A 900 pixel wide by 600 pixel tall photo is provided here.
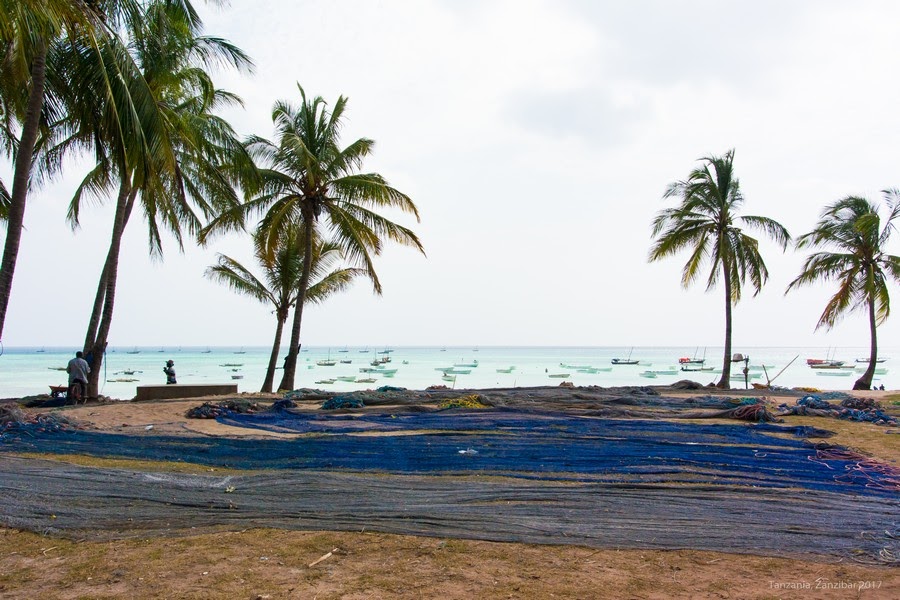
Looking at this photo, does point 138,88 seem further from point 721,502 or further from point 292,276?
point 292,276

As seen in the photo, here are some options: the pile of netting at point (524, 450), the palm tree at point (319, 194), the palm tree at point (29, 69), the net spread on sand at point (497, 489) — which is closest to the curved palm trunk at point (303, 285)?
the palm tree at point (319, 194)

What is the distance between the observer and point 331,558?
3414 millimetres

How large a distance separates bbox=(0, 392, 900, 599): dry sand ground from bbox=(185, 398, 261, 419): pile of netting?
6.44 meters

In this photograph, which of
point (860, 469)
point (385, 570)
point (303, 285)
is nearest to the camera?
point (385, 570)

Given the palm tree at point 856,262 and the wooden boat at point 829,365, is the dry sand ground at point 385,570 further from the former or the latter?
the wooden boat at point 829,365

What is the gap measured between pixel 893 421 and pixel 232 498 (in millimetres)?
9928

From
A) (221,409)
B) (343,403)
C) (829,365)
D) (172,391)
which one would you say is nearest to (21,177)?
(221,409)

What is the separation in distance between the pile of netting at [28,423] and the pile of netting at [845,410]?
11.5 meters

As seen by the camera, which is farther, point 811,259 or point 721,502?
point 811,259

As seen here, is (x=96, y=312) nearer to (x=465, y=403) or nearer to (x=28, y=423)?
(x=28, y=423)

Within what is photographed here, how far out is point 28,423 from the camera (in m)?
7.96

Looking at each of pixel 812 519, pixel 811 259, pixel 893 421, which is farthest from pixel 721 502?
pixel 811 259

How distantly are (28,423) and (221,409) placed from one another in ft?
9.92

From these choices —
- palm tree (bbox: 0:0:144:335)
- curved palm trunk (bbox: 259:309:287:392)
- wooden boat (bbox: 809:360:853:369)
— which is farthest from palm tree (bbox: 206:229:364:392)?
wooden boat (bbox: 809:360:853:369)
